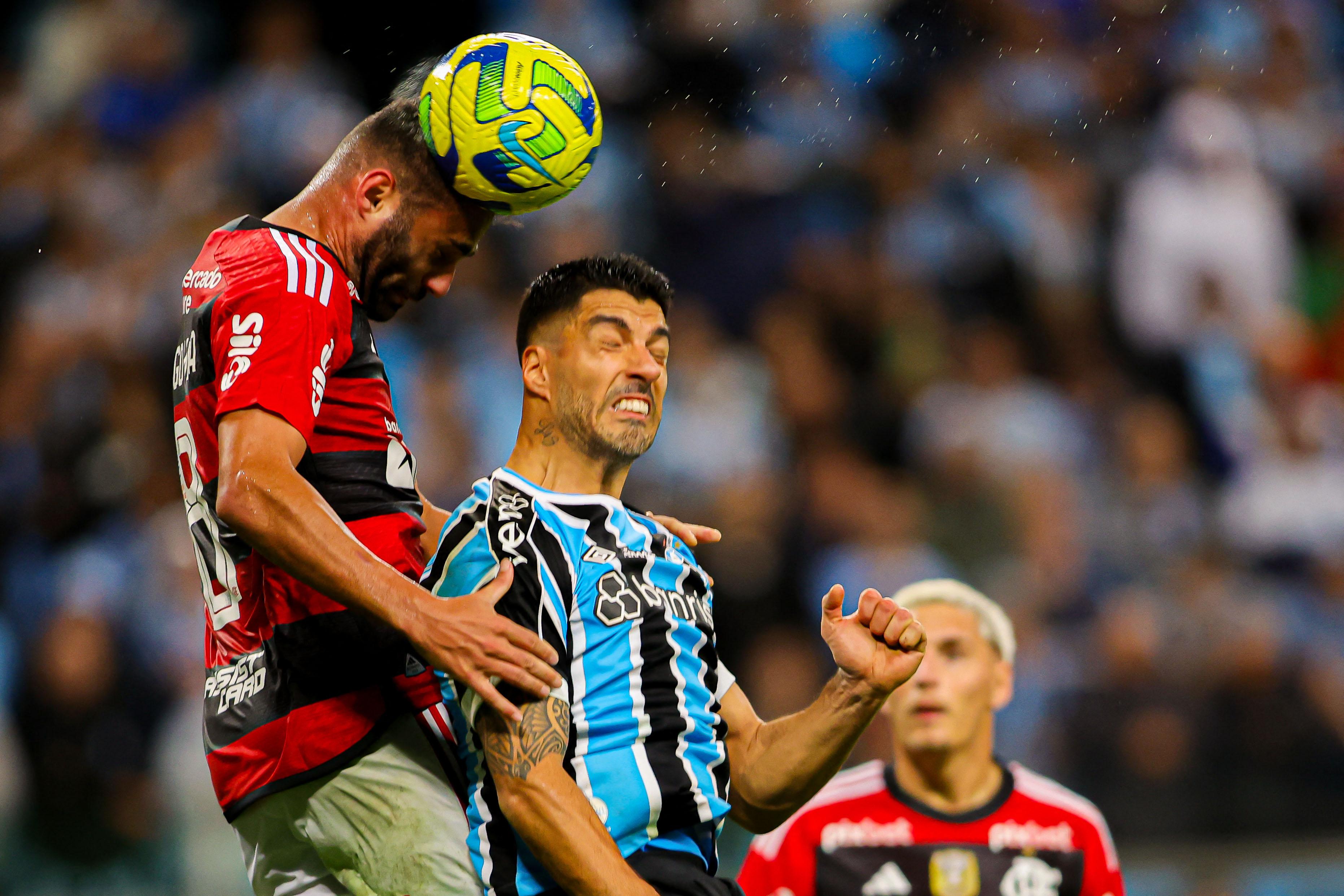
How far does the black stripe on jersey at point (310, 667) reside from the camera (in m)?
3.63

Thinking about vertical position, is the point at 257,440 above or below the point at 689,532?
above

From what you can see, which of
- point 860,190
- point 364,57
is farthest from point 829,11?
point 364,57

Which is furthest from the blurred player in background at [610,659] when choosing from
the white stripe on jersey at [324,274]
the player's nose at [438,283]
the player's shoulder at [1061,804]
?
the player's shoulder at [1061,804]

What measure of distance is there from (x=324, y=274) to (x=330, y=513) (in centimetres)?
63

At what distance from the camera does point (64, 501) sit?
912 centimetres

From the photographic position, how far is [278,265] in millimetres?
3592

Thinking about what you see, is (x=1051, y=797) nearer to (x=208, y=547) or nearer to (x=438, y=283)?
(x=438, y=283)

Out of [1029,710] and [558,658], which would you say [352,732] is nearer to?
[558,658]

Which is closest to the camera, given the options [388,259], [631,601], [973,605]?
[631,601]

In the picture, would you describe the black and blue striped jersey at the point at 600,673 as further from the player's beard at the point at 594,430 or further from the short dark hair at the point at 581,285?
the short dark hair at the point at 581,285

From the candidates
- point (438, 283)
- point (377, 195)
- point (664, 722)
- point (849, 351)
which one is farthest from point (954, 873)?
point (849, 351)

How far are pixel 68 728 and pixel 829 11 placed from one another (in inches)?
268

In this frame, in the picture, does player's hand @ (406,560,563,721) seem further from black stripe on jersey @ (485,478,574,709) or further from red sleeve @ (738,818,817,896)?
red sleeve @ (738,818,817,896)

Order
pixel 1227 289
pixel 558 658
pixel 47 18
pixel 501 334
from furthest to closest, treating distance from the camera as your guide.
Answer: pixel 47 18
pixel 1227 289
pixel 501 334
pixel 558 658
